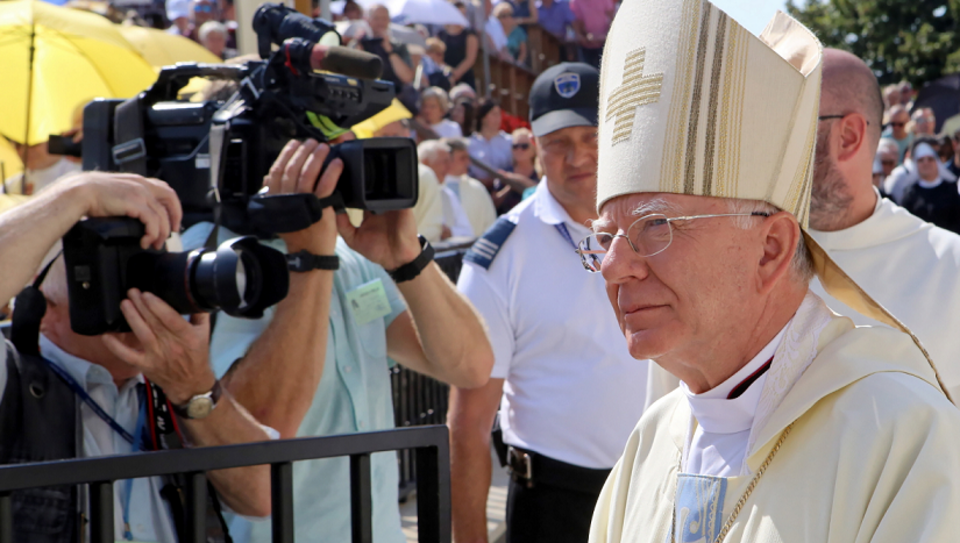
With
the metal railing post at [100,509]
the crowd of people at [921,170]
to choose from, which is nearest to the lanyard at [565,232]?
the metal railing post at [100,509]

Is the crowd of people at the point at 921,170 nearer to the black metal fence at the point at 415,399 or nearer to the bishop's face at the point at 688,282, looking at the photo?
the black metal fence at the point at 415,399

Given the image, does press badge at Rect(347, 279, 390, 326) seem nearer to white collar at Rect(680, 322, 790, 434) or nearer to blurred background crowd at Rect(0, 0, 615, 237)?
blurred background crowd at Rect(0, 0, 615, 237)

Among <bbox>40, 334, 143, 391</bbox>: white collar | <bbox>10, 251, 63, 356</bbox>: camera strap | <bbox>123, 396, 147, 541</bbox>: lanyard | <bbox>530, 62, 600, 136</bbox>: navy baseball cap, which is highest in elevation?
<bbox>530, 62, 600, 136</bbox>: navy baseball cap

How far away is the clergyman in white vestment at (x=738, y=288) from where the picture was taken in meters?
1.56

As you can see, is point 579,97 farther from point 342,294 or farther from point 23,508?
point 23,508

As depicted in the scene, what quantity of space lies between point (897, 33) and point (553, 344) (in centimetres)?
2900

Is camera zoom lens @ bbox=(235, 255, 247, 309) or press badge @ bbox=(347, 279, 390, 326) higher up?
camera zoom lens @ bbox=(235, 255, 247, 309)

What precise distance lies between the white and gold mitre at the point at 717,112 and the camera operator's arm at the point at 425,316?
0.85m

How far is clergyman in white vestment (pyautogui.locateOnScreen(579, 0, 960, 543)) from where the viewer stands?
1.56 m

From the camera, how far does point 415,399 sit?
208 inches

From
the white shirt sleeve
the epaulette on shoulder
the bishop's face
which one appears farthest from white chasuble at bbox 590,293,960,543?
the epaulette on shoulder

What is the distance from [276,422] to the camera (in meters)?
2.31

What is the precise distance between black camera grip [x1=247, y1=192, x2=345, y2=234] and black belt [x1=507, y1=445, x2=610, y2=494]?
3.88 feet

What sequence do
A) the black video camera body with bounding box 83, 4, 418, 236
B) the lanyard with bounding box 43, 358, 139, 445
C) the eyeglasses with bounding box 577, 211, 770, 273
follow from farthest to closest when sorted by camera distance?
the black video camera body with bounding box 83, 4, 418, 236 → the lanyard with bounding box 43, 358, 139, 445 → the eyeglasses with bounding box 577, 211, 770, 273
